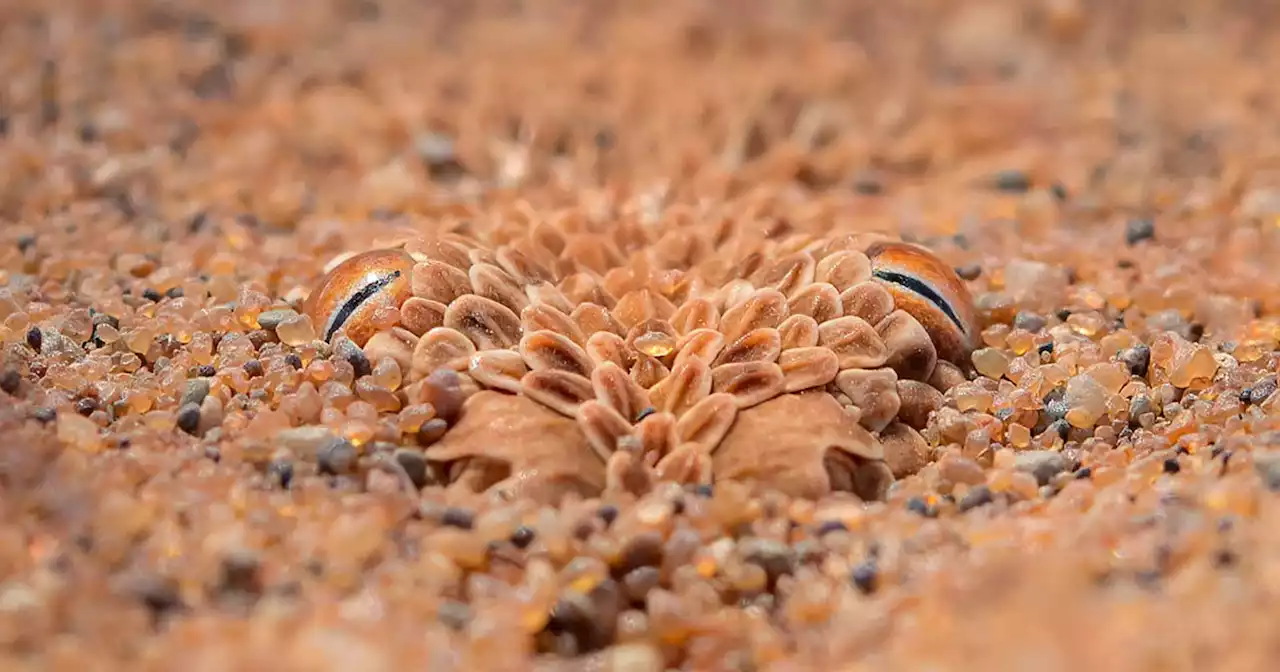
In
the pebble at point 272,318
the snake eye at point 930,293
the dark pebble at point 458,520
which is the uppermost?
the snake eye at point 930,293

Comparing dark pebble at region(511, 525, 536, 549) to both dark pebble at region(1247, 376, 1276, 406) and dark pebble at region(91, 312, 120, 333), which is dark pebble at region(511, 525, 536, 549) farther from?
dark pebble at region(1247, 376, 1276, 406)

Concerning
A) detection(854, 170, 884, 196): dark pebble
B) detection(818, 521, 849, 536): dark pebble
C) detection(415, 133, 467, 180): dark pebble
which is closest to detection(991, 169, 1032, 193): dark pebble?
detection(854, 170, 884, 196): dark pebble

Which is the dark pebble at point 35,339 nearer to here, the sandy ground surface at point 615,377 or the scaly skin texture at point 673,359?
the sandy ground surface at point 615,377

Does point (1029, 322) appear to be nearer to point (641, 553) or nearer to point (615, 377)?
point (615, 377)

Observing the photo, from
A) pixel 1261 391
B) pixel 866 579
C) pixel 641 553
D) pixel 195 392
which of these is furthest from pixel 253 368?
pixel 1261 391

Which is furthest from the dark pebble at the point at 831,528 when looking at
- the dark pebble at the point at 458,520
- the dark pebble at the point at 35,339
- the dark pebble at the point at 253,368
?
the dark pebble at the point at 35,339

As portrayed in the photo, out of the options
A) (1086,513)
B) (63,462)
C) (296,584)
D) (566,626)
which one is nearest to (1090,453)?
(1086,513)
